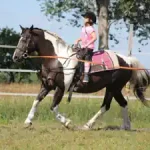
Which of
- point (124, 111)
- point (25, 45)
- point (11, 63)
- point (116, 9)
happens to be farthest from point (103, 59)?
point (116, 9)

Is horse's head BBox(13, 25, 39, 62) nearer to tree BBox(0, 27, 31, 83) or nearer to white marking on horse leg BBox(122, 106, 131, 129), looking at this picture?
white marking on horse leg BBox(122, 106, 131, 129)

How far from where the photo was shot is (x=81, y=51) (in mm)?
10023

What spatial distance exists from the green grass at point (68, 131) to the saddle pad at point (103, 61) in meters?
1.16

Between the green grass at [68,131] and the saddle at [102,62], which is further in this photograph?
the saddle at [102,62]

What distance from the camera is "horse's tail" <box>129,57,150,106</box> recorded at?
10.8m

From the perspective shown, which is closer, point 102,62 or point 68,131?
point 68,131

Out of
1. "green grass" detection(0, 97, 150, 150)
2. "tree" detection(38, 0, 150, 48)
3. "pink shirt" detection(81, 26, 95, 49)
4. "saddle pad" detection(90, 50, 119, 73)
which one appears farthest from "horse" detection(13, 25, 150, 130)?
Answer: "tree" detection(38, 0, 150, 48)

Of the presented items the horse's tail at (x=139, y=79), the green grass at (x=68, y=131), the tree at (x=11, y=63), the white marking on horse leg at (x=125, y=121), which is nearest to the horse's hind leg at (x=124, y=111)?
the white marking on horse leg at (x=125, y=121)

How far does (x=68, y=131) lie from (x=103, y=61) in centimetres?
156

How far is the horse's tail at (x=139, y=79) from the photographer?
427 inches

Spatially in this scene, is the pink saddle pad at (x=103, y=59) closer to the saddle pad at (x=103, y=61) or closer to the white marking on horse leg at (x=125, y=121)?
the saddle pad at (x=103, y=61)

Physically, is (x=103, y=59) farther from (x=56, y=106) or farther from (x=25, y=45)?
(x=25, y=45)

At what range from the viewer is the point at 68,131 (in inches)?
372

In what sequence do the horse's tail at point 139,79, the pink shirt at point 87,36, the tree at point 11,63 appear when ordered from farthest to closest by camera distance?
the tree at point 11,63 < the horse's tail at point 139,79 < the pink shirt at point 87,36
